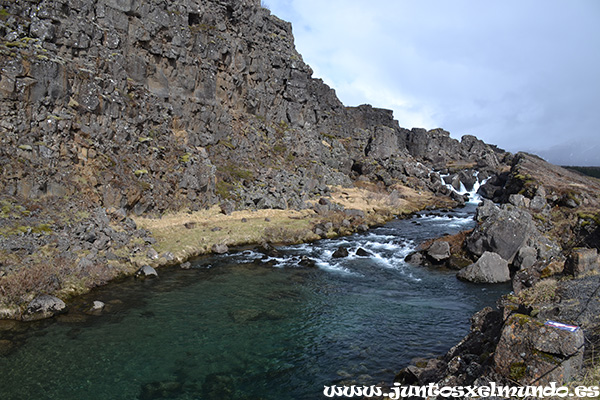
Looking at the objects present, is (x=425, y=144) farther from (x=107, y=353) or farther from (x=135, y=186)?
(x=107, y=353)

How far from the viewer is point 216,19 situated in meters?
59.2

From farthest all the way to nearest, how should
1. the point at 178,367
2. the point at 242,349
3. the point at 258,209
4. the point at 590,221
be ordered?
the point at 258,209, the point at 590,221, the point at 242,349, the point at 178,367

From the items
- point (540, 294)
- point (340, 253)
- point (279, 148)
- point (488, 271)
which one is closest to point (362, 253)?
point (340, 253)

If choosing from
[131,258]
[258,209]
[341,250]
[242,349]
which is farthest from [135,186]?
[242,349]

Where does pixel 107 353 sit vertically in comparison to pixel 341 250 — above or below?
below

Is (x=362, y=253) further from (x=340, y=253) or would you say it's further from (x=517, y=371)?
(x=517, y=371)

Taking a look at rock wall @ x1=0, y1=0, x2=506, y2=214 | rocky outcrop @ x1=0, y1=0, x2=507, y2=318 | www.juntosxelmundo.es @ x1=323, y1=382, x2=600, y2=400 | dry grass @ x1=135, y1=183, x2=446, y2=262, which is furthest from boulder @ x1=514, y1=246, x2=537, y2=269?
rock wall @ x1=0, y1=0, x2=506, y2=214

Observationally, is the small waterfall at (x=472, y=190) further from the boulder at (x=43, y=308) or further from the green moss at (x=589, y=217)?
the boulder at (x=43, y=308)

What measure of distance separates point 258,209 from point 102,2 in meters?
30.5

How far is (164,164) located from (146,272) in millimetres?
19166

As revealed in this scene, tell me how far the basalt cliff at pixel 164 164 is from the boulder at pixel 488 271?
1272mm

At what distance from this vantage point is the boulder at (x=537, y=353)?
7.77 meters

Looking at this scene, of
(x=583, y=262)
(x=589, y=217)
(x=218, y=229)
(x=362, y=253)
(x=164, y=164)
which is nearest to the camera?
(x=583, y=262)

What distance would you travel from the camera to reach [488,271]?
24.8 m
